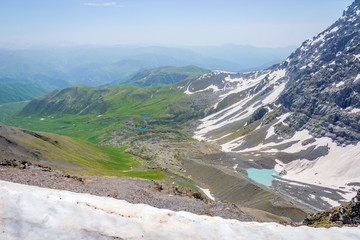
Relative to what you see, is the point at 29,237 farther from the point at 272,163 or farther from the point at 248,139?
the point at 248,139

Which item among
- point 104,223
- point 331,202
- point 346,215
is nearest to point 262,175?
point 331,202

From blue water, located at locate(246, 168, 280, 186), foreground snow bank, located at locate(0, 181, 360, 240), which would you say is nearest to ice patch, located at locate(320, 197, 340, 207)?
blue water, located at locate(246, 168, 280, 186)

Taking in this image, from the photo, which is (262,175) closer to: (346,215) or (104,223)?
(346,215)

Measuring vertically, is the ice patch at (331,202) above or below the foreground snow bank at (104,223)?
below

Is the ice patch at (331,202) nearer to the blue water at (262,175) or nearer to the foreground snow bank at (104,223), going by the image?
the blue water at (262,175)

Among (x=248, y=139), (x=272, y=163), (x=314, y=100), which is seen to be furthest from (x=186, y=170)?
(x=314, y=100)

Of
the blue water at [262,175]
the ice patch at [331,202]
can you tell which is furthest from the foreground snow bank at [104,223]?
the blue water at [262,175]

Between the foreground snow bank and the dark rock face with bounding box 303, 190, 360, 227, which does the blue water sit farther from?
the foreground snow bank

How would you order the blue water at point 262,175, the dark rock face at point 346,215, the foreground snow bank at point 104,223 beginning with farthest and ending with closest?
the blue water at point 262,175 < the dark rock face at point 346,215 < the foreground snow bank at point 104,223
